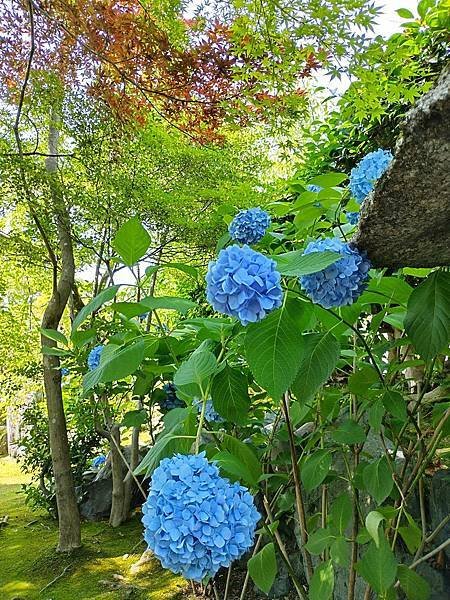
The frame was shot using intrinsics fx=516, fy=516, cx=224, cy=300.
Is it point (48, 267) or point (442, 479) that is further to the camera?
point (48, 267)

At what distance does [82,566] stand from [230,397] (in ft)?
8.53

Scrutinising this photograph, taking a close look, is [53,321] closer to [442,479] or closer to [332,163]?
[332,163]

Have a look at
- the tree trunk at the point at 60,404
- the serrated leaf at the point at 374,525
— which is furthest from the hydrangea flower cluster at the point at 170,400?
the tree trunk at the point at 60,404

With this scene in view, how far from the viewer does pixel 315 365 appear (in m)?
0.65

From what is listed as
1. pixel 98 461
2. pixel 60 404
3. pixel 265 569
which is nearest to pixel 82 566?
pixel 60 404

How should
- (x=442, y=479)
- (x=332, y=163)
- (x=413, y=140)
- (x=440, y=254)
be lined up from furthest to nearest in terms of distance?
(x=332, y=163), (x=442, y=479), (x=440, y=254), (x=413, y=140)

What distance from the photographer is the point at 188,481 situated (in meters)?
0.52

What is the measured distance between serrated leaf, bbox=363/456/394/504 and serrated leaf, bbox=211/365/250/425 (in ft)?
0.85

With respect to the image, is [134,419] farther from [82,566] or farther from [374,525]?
[82,566]

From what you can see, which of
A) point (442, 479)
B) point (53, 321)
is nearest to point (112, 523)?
point (53, 321)

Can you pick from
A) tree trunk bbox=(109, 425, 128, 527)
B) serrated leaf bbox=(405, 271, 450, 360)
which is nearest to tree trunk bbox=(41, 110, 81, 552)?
tree trunk bbox=(109, 425, 128, 527)

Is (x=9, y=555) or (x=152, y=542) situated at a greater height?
(x=152, y=542)

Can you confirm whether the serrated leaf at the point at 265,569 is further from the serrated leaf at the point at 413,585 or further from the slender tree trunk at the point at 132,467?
the slender tree trunk at the point at 132,467

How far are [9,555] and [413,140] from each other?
3.63 metres
